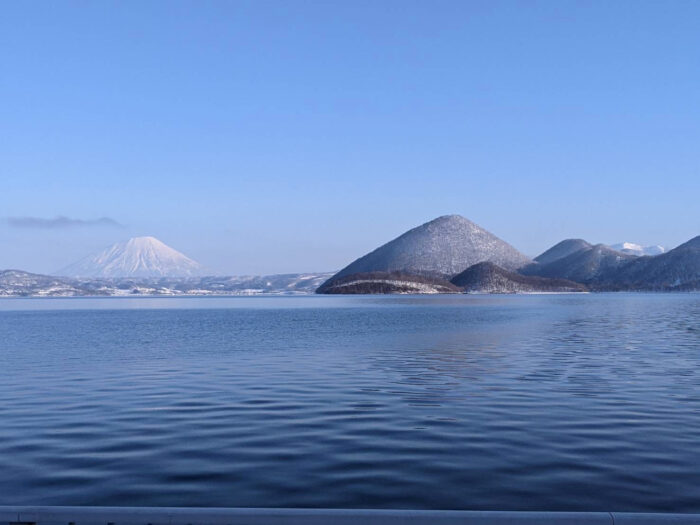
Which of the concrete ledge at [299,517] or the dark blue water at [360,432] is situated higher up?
the concrete ledge at [299,517]

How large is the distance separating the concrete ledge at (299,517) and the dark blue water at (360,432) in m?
6.29

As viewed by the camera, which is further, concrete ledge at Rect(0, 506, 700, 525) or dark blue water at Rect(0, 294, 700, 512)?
dark blue water at Rect(0, 294, 700, 512)

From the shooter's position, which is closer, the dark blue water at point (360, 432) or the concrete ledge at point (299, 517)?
the concrete ledge at point (299, 517)

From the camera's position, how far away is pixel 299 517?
708 cm

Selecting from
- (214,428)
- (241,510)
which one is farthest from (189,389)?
(241,510)

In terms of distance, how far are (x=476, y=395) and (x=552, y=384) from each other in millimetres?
5203

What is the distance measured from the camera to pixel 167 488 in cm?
1433

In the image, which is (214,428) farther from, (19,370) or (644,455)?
(19,370)

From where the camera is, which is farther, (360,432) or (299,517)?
(360,432)

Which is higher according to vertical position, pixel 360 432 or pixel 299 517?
Answer: pixel 299 517

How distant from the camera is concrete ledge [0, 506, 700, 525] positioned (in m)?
6.99

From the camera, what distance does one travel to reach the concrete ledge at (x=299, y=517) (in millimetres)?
6992

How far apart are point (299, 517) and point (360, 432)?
13.8 metres

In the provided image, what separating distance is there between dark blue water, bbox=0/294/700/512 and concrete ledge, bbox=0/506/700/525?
20.6 ft
